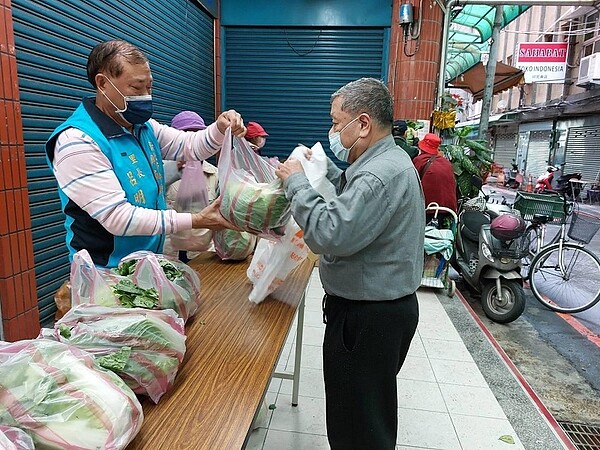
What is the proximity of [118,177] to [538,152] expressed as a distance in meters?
19.1

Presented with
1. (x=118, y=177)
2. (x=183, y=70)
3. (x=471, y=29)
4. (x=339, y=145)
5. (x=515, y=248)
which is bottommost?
(x=515, y=248)

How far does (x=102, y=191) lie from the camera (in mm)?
1211

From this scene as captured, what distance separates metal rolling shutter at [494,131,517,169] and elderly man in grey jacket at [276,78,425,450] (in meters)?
20.6

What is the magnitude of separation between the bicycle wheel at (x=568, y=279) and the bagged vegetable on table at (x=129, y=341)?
4076 millimetres

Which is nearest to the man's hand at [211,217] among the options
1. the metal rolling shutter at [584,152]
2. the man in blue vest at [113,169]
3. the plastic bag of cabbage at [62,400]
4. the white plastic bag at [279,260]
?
the man in blue vest at [113,169]

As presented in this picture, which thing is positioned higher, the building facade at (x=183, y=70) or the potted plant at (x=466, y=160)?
the building facade at (x=183, y=70)

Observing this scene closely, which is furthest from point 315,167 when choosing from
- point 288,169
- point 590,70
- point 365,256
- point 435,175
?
point 590,70

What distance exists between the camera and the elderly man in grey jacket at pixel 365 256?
4.08 ft

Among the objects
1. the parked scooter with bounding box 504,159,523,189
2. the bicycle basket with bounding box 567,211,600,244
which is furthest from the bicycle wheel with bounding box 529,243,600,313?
the parked scooter with bounding box 504,159,523,189

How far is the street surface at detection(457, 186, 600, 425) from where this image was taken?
2672 millimetres

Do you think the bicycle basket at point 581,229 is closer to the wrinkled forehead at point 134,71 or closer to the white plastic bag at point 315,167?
the white plastic bag at point 315,167

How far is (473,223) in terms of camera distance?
4.30 metres

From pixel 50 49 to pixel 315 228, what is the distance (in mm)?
1903

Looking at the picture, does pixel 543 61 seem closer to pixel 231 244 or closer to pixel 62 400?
pixel 231 244
